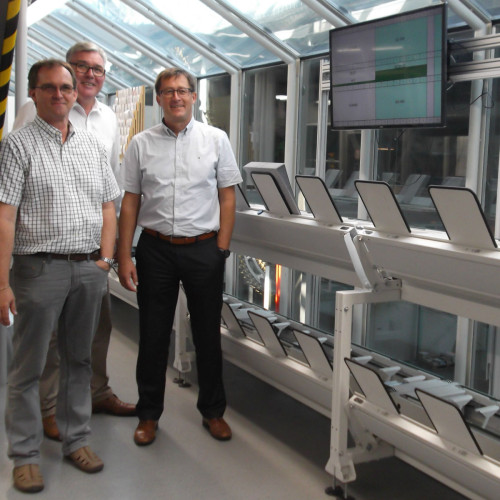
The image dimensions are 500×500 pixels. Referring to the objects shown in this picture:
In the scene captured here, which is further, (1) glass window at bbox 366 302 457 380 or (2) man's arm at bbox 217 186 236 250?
(1) glass window at bbox 366 302 457 380

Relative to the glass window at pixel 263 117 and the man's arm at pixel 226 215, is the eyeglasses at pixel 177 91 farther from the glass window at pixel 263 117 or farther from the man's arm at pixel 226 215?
the glass window at pixel 263 117

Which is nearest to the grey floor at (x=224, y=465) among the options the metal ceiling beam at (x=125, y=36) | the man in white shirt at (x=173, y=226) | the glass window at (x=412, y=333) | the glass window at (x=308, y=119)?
the man in white shirt at (x=173, y=226)

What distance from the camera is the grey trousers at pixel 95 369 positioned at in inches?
135

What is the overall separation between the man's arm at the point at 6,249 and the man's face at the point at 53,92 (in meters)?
0.41

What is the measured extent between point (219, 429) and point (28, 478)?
3.18ft

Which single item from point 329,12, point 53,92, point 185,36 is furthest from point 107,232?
point 185,36

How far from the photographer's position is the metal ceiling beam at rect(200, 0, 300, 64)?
4.91 meters

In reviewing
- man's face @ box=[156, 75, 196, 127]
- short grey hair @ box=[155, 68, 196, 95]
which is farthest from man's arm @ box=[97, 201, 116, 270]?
short grey hair @ box=[155, 68, 196, 95]

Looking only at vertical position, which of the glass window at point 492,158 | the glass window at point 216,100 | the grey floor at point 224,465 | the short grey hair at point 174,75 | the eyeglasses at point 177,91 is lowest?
the grey floor at point 224,465

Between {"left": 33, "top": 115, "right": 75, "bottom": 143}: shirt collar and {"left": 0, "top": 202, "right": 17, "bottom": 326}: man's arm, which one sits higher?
{"left": 33, "top": 115, "right": 75, "bottom": 143}: shirt collar

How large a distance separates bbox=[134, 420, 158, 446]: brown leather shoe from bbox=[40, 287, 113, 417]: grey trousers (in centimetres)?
44

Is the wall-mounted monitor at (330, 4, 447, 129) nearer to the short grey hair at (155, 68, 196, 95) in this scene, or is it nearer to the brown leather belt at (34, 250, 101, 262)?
the short grey hair at (155, 68, 196, 95)

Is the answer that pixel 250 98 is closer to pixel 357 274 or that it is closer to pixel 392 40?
pixel 392 40

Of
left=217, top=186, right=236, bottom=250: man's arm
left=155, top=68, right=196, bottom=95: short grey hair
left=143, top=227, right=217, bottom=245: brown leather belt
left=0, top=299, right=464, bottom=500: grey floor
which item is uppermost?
left=155, top=68, right=196, bottom=95: short grey hair
